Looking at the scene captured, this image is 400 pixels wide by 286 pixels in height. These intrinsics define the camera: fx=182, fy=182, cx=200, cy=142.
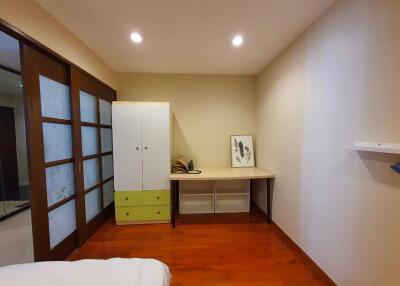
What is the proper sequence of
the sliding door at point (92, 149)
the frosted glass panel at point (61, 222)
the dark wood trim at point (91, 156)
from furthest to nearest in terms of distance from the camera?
the dark wood trim at point (91, 156)
the sliding door at point (92, 149)
the frosted glass panel at point (61, 222)

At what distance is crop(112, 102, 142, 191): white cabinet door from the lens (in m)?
2.55

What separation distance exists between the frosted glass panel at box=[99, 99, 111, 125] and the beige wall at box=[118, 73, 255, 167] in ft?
1.24

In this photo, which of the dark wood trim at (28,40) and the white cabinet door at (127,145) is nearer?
the dark wood trim at (28,40)

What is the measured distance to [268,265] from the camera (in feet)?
5.95

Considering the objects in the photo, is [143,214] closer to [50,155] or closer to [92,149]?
[92,149]

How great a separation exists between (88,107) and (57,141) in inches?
26.8

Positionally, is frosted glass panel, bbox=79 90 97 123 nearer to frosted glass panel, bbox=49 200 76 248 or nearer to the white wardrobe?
the white wardrobe

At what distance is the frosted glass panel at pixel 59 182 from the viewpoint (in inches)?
66.5

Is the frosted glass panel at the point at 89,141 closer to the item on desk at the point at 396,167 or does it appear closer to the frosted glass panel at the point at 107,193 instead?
the frosted glass panel at the point at 107,193

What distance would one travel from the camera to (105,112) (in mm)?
2756

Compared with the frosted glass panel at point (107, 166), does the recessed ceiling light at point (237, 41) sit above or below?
above

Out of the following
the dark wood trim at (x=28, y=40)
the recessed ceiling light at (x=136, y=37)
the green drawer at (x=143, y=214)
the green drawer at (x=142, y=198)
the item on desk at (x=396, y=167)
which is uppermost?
the recessed ceiling light at (x=136, y=37)

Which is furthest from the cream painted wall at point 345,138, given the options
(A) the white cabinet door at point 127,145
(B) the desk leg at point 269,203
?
(A) the white cabinet door at point 127,145

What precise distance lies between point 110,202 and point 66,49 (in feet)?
7.15
